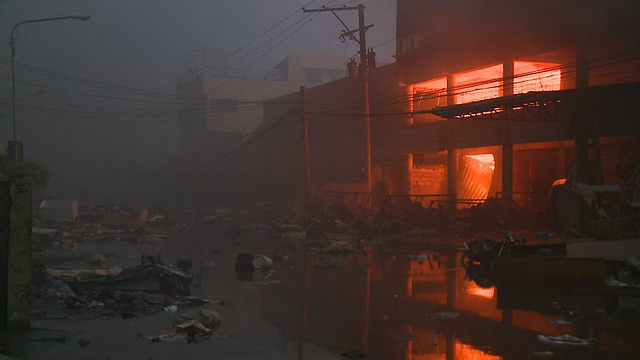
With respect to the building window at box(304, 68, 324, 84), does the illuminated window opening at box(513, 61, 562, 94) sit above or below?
below

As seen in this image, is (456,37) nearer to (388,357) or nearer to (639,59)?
(639,59)

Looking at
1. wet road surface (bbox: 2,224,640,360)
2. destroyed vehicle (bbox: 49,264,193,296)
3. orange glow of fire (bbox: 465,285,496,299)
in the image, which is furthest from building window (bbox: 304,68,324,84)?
destroyed vehicle (bbox: 49,264,193,296)

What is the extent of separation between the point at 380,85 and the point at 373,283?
2195cm

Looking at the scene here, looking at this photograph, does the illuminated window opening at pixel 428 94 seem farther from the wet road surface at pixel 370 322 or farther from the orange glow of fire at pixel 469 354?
the orange glow of fire at pixel 469 354

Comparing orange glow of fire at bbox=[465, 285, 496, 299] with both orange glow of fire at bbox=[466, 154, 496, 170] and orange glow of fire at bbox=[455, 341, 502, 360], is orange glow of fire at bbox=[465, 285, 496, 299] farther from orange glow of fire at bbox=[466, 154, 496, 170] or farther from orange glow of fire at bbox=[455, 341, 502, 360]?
orange glow of fire at bbox=[466, 154, 496, 170]

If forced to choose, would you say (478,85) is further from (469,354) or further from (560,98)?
(469,354)

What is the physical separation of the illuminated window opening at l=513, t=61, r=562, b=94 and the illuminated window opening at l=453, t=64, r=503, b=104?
103 centimetres

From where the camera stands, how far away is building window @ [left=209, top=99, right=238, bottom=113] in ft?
178

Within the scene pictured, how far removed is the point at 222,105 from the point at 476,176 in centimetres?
3334

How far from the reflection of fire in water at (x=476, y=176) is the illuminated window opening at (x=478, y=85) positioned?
2.98 m

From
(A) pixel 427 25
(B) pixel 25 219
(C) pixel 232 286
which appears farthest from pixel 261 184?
(B) pixel 25 219

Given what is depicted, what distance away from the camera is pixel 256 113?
57406 mm

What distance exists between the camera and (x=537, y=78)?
22172 mm

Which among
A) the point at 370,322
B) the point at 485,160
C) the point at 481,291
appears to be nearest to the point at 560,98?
the point at 481,291
